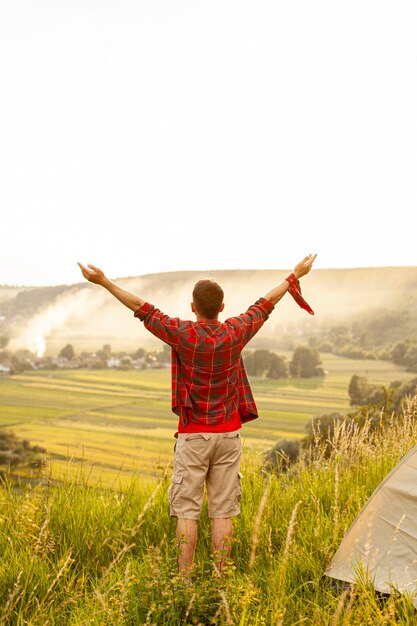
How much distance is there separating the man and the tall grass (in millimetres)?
261

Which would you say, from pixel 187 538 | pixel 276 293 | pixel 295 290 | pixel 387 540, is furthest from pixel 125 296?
pixel 387 540

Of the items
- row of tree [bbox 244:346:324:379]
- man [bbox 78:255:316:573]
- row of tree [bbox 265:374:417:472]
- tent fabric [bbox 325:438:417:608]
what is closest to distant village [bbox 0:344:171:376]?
row of tree [bbox 244:346:324:379]

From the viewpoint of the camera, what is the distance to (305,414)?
201ft

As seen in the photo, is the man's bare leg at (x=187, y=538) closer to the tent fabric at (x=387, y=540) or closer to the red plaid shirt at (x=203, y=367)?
the red plaid shirt at (x=203, y=367)

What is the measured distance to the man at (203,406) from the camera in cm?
432

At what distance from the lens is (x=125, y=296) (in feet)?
14.8

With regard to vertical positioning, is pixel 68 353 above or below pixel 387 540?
above

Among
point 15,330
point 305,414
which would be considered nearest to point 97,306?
point 15,330

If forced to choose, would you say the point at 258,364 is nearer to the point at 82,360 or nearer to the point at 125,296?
the point at 82,360

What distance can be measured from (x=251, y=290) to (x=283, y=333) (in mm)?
6075

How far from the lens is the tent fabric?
399 cm

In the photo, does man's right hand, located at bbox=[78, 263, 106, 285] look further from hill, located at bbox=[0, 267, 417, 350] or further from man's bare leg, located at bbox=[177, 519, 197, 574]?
hill, located at bbox=[0, 267, 417, 350]

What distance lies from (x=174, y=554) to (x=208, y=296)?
5.98 feet

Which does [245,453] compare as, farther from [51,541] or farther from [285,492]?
[51,541]
